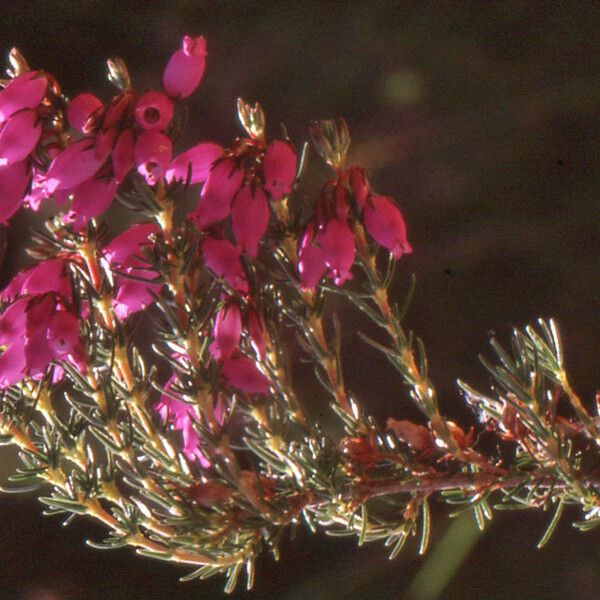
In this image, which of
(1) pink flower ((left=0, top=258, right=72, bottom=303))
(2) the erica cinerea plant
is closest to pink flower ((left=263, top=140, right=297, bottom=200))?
(2) the erica cinerea plant

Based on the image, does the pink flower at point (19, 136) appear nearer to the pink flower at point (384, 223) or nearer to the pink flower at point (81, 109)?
the pink flower at point (81, 109)

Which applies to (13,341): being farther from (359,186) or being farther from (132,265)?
(359,186)

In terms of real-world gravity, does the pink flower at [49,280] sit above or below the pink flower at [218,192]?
below

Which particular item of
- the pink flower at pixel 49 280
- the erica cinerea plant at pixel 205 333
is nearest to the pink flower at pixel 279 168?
the erica cinerea plant at pixel 205 333

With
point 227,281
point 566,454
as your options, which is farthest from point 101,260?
point 566,454

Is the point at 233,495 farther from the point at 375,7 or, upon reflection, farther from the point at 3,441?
the point at 375,7
